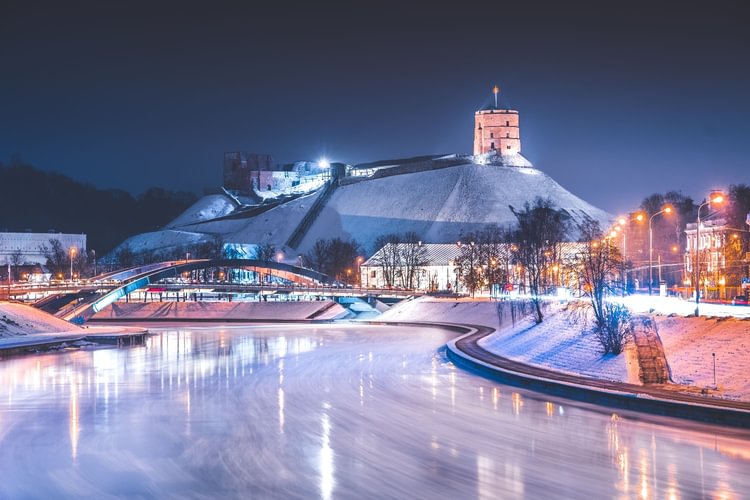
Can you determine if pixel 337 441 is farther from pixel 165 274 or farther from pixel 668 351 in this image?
pixel 165 274

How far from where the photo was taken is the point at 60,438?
21.2 metres

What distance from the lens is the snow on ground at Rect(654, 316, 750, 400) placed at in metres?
22.1

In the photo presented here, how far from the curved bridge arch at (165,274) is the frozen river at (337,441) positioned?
1221 inches

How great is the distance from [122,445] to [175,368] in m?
16.4

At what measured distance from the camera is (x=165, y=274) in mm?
74750

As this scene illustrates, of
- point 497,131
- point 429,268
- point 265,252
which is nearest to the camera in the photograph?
point 429,268

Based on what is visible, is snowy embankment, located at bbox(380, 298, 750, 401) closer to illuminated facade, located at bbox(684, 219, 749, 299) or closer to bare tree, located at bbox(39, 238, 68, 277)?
illuminated facade, located at bbox(684, 219, 749, 299)

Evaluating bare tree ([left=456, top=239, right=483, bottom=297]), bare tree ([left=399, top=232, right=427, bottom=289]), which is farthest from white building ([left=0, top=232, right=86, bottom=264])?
bare tree ([left=456, top=239, right=483, bottom=297])

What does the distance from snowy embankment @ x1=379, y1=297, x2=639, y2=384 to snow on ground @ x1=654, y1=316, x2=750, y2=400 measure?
4.01ft

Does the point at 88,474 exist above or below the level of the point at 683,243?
below

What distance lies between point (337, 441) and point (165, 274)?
186 feet

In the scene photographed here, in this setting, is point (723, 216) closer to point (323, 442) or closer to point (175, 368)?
point (175, 368)

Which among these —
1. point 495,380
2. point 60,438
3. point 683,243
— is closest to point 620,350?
point 495,380

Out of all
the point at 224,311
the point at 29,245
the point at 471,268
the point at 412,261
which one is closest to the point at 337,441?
the point at 471,268
